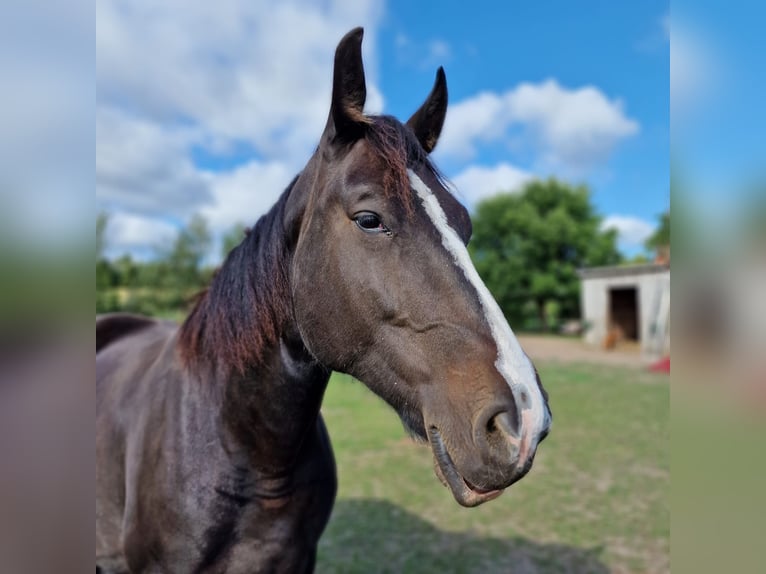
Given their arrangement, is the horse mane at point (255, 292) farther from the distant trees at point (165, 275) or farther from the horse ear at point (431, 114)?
the distant trees at point (165, 275)

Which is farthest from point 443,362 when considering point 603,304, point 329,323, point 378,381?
point 603,304

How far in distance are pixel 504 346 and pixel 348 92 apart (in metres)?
1.01

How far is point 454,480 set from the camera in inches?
50.8

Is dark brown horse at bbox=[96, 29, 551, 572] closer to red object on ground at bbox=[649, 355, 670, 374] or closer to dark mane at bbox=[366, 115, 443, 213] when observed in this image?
dark mane at bbox=[366, 115, 443, 213]

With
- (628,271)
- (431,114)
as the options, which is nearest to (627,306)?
(628,271)

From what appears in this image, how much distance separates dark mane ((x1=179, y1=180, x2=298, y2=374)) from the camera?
5.80ft

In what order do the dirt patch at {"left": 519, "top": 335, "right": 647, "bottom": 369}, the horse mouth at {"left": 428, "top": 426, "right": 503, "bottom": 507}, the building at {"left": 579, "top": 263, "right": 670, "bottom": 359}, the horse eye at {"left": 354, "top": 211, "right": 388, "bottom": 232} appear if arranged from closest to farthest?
1. the horse mouth at {"left": 428, "top": 426, "right": 503, "bottom": 507}
2. the horse eye at {"left": 354, "top": 211, "right": 388, "bottom": 232}
3. the dirt patch at {"left": 519, "top": 335, "right": 647, "bottom": 369}
4. the building at {"left": 579, "top": 263, "right": 670, "bottom": 359}

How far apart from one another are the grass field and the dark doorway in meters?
17.2

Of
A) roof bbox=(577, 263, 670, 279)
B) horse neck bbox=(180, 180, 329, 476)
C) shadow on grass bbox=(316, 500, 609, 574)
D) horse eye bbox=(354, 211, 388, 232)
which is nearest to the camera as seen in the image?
horse eye bbox=(354, 211, 388, 232)

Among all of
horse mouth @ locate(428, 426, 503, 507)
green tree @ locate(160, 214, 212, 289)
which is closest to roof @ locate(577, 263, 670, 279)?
horse mouth @ locate(428, 426, 503, 507)

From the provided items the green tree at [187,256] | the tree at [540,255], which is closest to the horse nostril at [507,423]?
the tree at [540,255]

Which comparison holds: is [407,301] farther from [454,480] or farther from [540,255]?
[540,255]
